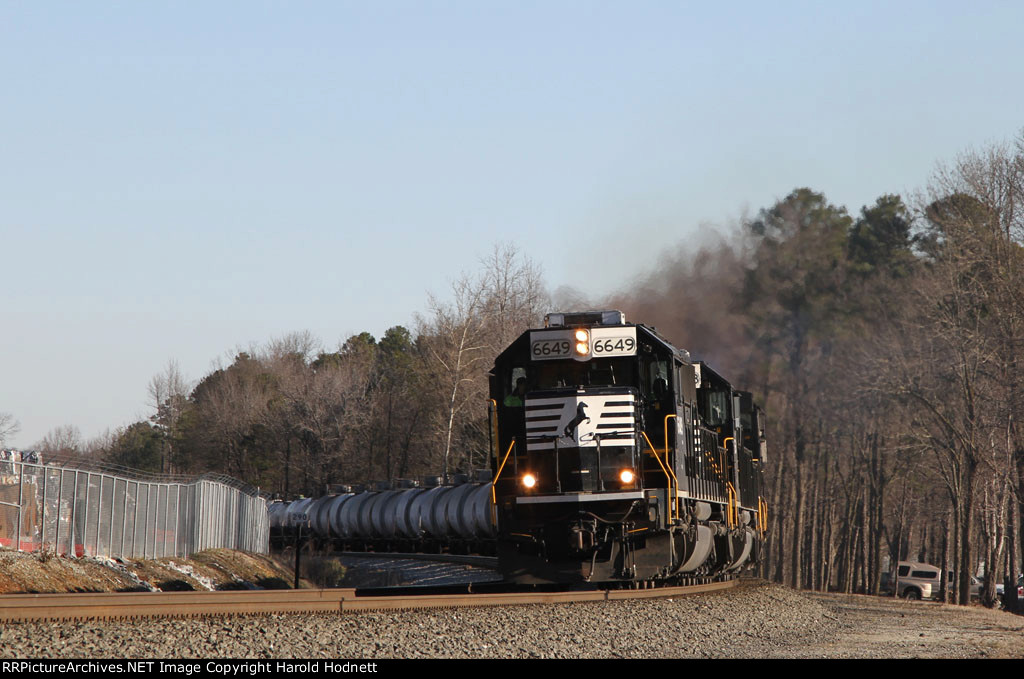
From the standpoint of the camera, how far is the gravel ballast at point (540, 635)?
946cm

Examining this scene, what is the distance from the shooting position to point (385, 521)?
4028 centimetres

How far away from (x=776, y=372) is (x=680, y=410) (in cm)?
4002

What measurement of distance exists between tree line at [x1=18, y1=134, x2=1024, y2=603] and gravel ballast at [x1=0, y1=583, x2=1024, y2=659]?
2068cm

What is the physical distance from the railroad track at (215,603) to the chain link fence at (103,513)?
8373 mm

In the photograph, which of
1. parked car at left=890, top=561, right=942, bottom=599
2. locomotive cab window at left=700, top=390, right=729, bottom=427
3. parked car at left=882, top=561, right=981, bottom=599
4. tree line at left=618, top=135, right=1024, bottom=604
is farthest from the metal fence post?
parked car at left=882, top=561, right=981, bottom=599

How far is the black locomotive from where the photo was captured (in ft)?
53.3

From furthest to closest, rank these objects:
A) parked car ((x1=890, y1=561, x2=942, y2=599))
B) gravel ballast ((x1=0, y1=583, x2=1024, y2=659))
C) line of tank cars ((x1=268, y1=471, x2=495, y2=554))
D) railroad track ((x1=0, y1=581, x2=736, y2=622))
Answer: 1. parked car ((x1=890, y1=561, x2=942, y2=599))
2. line of tank cars ((x1=268, y1=471, x2=495, y2=554))
3. railroad track ((x1=0, y1=581, x2=736, y2=622))
4. gravel ballast ((x1=0, y1=583, x2=1024, y2=659))

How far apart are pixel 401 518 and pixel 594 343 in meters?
23.7

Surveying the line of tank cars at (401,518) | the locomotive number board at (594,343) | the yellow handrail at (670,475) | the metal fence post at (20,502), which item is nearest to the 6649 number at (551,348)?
the locomotive number board at (594,343)

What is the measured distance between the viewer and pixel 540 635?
12.0m

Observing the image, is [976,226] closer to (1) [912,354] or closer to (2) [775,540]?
(1) [912,354]

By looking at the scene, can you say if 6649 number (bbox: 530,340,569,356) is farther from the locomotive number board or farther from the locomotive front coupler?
the locomotive front coupler

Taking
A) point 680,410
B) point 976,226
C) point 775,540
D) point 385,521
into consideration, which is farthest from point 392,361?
point 680,410

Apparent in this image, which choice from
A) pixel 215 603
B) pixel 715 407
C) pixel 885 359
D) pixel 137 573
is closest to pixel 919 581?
pixel 885 359
